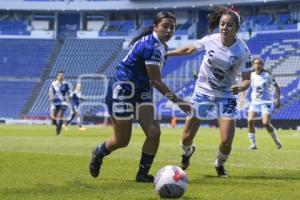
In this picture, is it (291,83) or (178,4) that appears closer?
(291,83)

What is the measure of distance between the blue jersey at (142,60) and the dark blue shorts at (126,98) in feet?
0.19

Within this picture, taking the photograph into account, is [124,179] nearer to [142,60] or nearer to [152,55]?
[142,60]

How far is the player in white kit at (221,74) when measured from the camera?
27.9ft

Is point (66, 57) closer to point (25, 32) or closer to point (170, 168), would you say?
point (25, 32)

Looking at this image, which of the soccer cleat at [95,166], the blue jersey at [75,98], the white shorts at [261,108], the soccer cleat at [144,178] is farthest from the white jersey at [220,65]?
the blue jersey at [75,98]

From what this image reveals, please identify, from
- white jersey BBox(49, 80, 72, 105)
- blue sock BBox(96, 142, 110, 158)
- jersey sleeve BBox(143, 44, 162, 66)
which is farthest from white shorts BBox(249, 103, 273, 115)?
white jersey BBox(49, 80, 72, 105)

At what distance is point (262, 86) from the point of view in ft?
53.4

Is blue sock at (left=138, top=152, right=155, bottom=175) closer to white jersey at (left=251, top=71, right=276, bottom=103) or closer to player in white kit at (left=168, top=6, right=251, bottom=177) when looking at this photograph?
player in white kit at (left=168, top=6, right=251, bottom=177)

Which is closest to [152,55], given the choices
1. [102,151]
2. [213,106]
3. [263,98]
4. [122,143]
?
[122,143]

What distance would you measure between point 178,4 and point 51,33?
1433cm

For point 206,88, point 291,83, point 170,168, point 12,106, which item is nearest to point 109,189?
point 170,168

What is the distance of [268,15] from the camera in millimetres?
57250

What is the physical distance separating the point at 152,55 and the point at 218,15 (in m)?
1.54

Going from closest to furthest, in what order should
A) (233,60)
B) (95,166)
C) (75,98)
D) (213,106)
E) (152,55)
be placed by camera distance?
(152,55) < (95,166) < (233,60) < (213,106) < (75,98)
